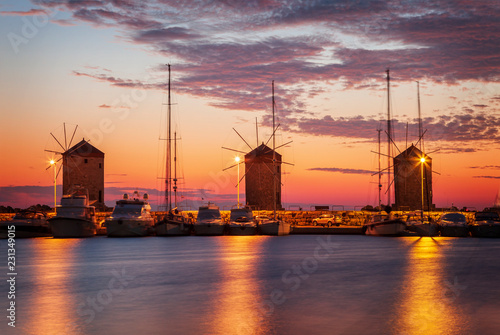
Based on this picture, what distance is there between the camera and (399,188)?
87.9 meters

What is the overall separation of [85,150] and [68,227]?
95.7ft

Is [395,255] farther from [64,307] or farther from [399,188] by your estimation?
[399,188]

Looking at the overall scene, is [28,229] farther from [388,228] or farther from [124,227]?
[388,228]

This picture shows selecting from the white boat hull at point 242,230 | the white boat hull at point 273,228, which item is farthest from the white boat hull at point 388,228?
the white boat hull at point 242,230

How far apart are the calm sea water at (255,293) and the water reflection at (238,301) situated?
35 millimetres

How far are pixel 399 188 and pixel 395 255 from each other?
50224 mm

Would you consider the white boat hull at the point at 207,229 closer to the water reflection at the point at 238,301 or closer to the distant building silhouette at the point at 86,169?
the water reflection at the point at 238,301

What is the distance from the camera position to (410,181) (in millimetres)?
87750

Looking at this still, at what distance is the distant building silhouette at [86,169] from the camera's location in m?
84.1

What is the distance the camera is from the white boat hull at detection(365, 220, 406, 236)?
5921 cm

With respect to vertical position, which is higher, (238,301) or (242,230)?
(242,230)

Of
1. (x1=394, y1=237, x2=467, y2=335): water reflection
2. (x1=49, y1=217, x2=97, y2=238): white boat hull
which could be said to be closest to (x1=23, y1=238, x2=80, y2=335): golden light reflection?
(x1=394, y1=237, x2=467, y2=335): water reflection

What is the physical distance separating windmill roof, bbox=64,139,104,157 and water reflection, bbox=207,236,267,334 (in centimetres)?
5435

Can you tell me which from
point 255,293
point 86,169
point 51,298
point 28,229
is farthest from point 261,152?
point 51,298
